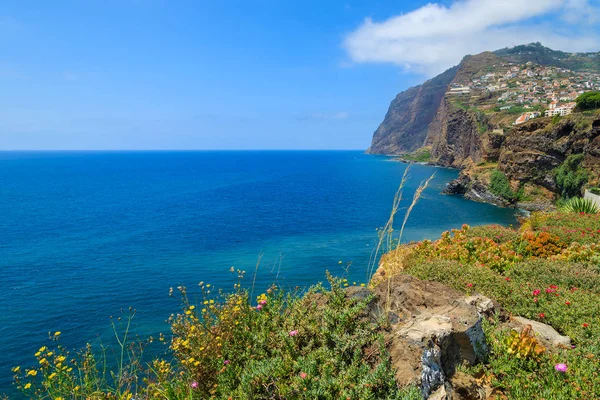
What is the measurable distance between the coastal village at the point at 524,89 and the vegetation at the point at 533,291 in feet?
243

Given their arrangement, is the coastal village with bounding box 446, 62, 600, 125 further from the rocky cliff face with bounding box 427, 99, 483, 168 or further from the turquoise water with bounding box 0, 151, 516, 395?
the turquoise water with bounding box 0, 151, 516, 395

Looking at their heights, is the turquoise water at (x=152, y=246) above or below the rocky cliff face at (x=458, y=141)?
below

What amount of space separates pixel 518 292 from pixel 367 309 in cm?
354

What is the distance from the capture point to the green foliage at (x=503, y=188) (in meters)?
51.8

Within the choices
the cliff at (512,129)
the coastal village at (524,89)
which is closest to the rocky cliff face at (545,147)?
the cliff at (512,129)

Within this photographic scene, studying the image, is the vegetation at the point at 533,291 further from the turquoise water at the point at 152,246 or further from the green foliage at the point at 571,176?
the green foliage at the point at 571,176

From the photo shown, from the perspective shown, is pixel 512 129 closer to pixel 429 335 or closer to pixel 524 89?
pixel 429 335

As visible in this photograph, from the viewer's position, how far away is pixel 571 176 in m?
43.7

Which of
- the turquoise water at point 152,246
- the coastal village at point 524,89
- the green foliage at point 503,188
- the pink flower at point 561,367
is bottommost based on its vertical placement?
the turquoise water at point 152,246

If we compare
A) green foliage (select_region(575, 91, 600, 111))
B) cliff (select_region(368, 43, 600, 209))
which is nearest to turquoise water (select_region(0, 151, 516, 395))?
cliff (select_region(368, 43, 600, 209))

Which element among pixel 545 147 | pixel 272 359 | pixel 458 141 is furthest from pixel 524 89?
pixel 272 359

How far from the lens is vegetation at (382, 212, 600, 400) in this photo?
3.91 metres

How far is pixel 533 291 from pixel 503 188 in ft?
177

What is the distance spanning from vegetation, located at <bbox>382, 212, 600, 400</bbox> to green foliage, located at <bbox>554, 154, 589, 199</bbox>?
3761 cm
